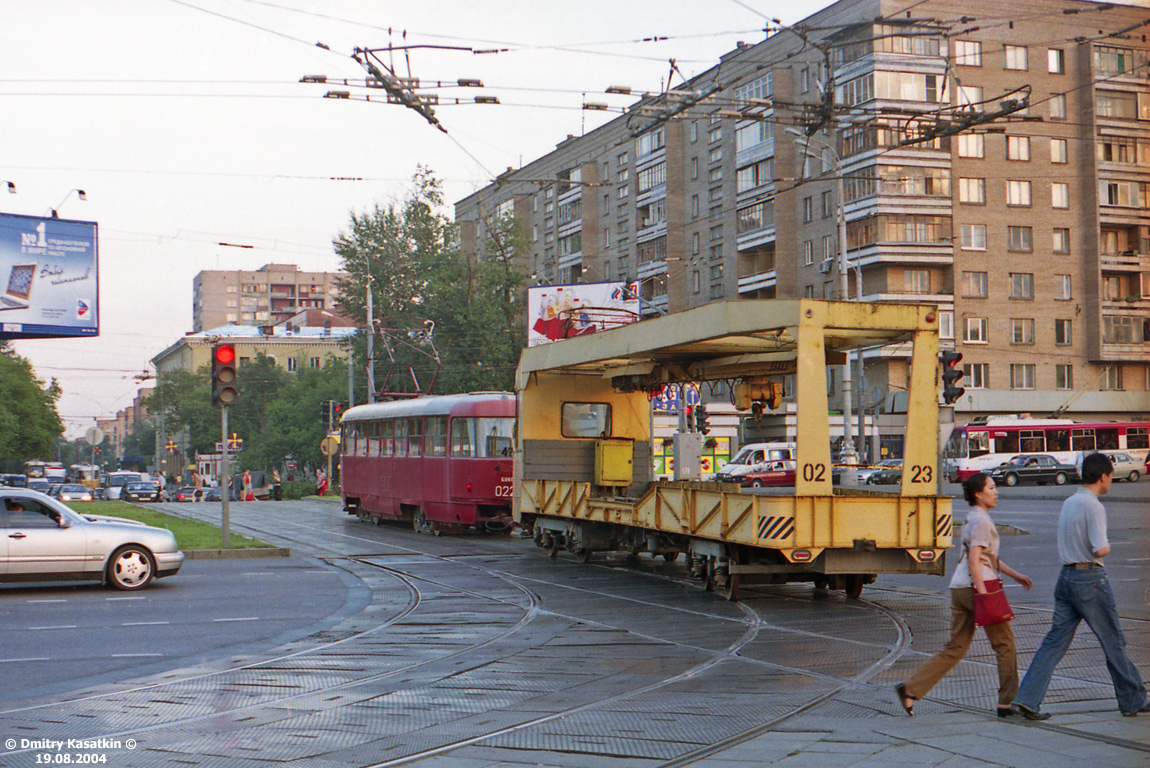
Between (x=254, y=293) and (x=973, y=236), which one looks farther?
(x=254, y=293)

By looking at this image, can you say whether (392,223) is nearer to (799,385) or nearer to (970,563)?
(799,385)

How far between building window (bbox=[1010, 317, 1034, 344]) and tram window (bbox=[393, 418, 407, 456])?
43369 millimetres

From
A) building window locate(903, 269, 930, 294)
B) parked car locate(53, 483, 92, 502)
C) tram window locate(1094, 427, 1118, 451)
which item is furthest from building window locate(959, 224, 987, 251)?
parked car locate(53, 483, 92, 502)

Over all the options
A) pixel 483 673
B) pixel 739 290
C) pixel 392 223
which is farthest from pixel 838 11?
pixel 483 673

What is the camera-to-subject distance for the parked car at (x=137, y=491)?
56.3 m

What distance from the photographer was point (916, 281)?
61875 mm

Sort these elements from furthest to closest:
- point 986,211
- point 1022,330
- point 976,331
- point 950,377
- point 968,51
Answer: point 1022,330
point 976,331
point 986,211
point 968,51
point 950,377

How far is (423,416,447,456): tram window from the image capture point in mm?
26781

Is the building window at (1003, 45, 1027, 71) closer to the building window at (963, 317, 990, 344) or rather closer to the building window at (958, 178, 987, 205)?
the building window at (958, 178, 987, 205)

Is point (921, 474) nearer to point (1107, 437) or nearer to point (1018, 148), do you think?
point (1107, 437)

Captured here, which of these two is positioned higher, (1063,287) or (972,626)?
(1063,287)

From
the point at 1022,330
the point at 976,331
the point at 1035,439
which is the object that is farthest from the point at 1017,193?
the point at 1035,439

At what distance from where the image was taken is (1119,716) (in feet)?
23.9

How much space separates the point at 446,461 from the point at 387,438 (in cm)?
450
